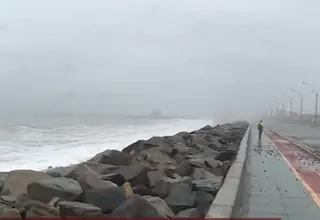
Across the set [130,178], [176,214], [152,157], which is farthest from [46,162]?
[176,214]

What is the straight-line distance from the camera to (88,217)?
584 cm

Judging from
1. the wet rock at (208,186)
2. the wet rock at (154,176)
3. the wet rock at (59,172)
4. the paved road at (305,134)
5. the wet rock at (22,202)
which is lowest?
the paved road at (305,134)

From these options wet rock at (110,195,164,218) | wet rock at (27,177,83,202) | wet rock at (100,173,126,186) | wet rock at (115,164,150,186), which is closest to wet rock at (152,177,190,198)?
wet rock at (115,164,150,186)

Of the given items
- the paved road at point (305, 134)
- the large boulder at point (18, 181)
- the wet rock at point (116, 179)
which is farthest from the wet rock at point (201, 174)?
the paved road at point (305, 134)

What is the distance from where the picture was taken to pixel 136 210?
578cm

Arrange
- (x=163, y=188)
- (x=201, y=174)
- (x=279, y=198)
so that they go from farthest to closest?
(x=201, y=174) < (x=163, y=188) < (x=279, y=198)

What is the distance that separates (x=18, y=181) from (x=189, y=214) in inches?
133

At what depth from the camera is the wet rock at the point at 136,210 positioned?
18.9 ft

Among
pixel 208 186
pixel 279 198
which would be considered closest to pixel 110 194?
pixel 208 186

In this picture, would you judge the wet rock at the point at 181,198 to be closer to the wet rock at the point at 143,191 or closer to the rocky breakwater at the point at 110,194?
the rocky breakwater at the point at 110,194

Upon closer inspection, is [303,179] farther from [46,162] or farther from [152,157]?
[46,162]

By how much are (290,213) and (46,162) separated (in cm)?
1541

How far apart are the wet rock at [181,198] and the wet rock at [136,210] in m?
1.21

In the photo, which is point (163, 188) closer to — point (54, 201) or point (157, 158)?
point (54, 201)
